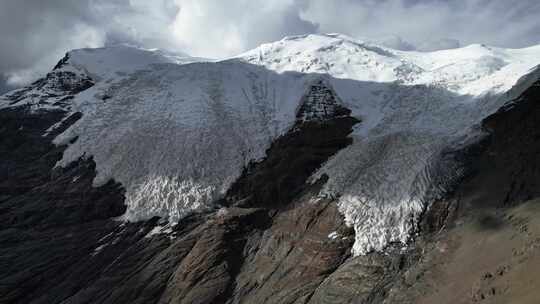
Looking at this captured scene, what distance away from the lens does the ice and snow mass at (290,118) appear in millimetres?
26719

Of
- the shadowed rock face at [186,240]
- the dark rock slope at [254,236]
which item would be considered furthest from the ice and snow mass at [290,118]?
the shadowed rock face at [186,240]

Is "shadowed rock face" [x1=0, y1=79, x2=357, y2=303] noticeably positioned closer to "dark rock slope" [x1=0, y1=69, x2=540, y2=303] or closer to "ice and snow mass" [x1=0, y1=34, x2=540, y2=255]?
"dark rock slope" [x1=0, y1=69, x2=540, y2=303]

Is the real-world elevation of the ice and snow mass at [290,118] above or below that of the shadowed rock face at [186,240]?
above

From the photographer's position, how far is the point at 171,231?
30.0 meters

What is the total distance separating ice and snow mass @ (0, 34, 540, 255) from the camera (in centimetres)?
2672

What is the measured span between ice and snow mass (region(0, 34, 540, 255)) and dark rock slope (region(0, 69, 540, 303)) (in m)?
1.28

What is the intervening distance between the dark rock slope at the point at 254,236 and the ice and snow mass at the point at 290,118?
1280 mm

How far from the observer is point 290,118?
136ft

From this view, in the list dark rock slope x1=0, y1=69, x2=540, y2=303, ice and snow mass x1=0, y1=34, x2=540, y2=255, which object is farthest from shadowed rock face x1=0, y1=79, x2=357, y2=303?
ice and snow mass x1=0, y1=34, x2=540, y2=255

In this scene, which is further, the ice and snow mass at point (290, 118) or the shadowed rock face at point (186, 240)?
the ice and snow mass at point (290, 118)

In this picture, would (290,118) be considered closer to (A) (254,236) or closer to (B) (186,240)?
(A) (254,236)

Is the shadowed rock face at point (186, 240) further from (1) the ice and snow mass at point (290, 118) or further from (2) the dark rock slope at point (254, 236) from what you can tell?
(1) the ice and snow mass at point (290, 118)

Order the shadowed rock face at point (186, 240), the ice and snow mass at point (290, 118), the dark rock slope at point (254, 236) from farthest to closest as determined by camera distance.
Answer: the ice and snow mass at point (290, 118) → the shadowed rock face at point (186, 240) → the dark rock slope at point (254, 236)

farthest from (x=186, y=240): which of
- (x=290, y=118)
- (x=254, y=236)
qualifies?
(x=290, y=118)
